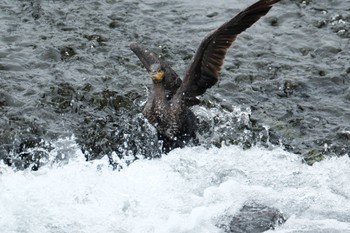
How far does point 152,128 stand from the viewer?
10.1 m

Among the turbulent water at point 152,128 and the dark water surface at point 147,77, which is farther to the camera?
the dark water surface at point 147,77

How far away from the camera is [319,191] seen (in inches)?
348

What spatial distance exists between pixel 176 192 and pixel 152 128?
1.40m

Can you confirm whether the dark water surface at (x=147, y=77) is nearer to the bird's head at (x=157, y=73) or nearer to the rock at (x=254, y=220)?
the bird's head at (x=157, y=73)

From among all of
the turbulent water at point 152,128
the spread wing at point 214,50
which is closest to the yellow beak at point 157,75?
the spread wing at point 214,50

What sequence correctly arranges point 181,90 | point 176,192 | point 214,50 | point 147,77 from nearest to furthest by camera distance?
point 176,192, point 214,50, point 181,90, point 147,77

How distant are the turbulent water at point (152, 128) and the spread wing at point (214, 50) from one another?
0.79 meters

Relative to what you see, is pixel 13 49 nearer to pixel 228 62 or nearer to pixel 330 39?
pixel 228 62

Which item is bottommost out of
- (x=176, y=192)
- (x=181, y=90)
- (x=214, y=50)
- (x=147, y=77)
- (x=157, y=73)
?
(x=176, y=192)

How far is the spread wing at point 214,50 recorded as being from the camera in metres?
8.91

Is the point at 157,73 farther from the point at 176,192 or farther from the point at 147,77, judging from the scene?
the point at 176,192

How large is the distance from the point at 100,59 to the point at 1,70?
4.44 ft

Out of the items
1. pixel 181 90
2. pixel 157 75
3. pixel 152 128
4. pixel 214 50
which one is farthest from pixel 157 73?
pixel 214 50

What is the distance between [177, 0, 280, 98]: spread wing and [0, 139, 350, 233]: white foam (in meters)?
0.79
